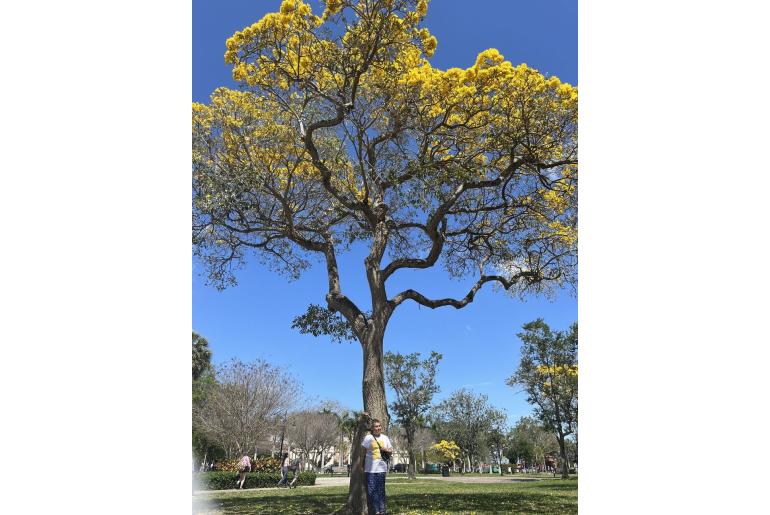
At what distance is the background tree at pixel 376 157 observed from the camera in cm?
668

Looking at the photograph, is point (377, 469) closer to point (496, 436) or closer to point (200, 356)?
point (200, 356)

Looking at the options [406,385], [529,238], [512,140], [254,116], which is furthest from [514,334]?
[254,116]

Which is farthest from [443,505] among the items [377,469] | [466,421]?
[466,421]

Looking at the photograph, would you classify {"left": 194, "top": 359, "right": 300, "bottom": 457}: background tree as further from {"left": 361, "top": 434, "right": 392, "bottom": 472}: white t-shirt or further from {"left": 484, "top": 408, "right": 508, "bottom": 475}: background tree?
{"left": 361, "top": 434, "right": 392, "bottom": 472}: white t-shirt

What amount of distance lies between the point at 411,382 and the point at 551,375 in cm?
460

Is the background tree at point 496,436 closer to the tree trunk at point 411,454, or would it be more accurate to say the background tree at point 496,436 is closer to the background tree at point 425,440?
the background tree at point 425,440

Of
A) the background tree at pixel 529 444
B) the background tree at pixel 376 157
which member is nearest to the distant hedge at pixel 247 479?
the background tree at pixel 376 157

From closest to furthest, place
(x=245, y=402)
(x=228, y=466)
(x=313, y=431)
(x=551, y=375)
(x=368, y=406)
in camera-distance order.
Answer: (x=368, y=406)
(x=228, y=466)
(x=551, y=375)
(x=245, y=402)
(x=313, y=431)

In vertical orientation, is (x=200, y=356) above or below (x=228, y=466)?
above

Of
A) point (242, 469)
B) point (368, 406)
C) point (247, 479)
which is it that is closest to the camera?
point (368, 406)

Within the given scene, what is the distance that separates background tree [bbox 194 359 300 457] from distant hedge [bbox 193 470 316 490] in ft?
6.69

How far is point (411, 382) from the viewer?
17516 mm

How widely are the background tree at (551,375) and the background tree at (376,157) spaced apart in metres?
6.67
